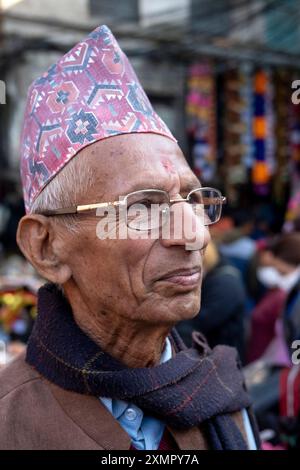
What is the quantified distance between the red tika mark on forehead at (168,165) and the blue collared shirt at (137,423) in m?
0.59

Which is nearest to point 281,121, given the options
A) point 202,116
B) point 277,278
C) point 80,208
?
point 202,116

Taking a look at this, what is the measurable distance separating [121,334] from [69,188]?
1.29 ft

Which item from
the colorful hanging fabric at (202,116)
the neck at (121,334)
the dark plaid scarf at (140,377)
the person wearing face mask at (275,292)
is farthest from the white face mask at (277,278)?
the neck at (121,334)

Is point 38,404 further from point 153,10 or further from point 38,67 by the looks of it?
point 153,10

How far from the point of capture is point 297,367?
312 cm

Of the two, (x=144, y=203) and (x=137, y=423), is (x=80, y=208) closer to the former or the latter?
(x=144, y=203)

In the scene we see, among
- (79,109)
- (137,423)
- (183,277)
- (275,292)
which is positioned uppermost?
(79,109)

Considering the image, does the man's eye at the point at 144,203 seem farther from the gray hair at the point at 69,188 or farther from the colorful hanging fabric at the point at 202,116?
the colorful hanging fabric at the point at 202,116

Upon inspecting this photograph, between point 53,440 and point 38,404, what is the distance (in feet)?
0.31

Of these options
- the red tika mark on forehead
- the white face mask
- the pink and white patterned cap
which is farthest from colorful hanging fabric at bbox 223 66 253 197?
the red tika mark on forehead

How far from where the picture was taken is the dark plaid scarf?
141 cm

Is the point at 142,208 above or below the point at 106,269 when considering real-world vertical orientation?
above

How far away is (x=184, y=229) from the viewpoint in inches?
56.3

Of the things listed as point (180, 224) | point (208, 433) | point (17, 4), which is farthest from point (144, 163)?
point (17, 4)
